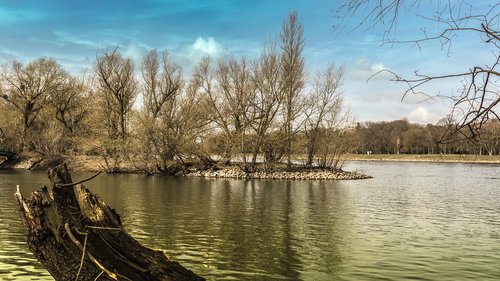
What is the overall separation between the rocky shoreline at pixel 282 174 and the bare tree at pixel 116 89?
1291 cm

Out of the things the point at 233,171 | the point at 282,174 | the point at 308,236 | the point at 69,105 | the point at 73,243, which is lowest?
the point at 308,236

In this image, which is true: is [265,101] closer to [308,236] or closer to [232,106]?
[232,106]

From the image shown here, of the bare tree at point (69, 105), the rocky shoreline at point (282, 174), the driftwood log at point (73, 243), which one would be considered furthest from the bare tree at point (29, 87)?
→ the driftwood log at point (73, 243)

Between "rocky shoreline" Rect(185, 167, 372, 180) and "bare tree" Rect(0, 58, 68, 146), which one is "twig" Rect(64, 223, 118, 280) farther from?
Result: "bare tree" Rect(0, 58, 68, 146)

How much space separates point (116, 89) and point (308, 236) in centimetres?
4459

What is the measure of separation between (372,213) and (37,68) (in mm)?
56499

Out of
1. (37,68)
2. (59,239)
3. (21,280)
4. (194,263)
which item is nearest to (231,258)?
(194,263)

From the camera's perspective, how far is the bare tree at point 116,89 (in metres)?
53.2

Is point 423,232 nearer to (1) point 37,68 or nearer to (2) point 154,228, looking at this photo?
(2) point 154,228

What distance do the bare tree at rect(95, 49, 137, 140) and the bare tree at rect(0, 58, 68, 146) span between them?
11.7 meters

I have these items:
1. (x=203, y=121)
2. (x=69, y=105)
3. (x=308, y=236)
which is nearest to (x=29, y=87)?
(x=69, y=105)

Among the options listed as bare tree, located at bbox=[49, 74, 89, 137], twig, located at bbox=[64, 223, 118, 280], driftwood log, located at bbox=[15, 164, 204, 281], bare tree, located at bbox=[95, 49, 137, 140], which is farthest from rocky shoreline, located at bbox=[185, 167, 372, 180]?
twig, located at bbox=[64, 223, 118, 280]

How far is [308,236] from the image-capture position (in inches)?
579

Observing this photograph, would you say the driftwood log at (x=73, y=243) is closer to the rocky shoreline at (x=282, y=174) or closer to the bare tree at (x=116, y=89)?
the rocky shoreline at (x=282, y=174)
